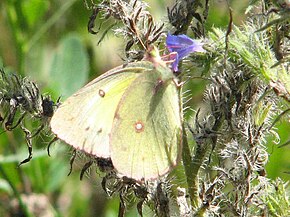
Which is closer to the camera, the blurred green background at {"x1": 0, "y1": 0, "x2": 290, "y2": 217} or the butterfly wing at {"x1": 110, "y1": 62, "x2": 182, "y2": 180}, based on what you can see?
the butterfly wing at {"x1": 110, "y1": 62, "x2": 182, "y2": 180}

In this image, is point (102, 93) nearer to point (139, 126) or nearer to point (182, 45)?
point (139, 126)

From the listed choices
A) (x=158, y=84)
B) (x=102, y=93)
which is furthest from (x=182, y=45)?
(x=102, y=93)

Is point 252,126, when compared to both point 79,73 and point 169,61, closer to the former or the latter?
point 169,61

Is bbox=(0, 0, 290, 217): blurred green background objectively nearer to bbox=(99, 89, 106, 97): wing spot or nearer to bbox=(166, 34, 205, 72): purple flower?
bbox=(99, 89, 106, 97): wing spot

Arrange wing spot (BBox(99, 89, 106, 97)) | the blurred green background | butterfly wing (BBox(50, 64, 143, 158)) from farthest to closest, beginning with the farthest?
the blurred green background → wing spot (BBox(99, 89, 106, 97)) → butterfly wing (BBox(50, 64, 143, 158))

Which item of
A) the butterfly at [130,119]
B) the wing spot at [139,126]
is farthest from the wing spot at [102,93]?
the wing spot at [139,126]

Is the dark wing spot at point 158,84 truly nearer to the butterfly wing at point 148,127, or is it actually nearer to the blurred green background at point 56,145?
the butterfly wing at point 148,127

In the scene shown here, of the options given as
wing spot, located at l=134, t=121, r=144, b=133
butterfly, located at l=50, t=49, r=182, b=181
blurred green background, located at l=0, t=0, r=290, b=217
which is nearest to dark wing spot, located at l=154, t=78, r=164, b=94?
butterfly, located at l=50, t=49, r=182, b=181

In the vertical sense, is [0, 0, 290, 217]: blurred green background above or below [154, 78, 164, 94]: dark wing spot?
below
